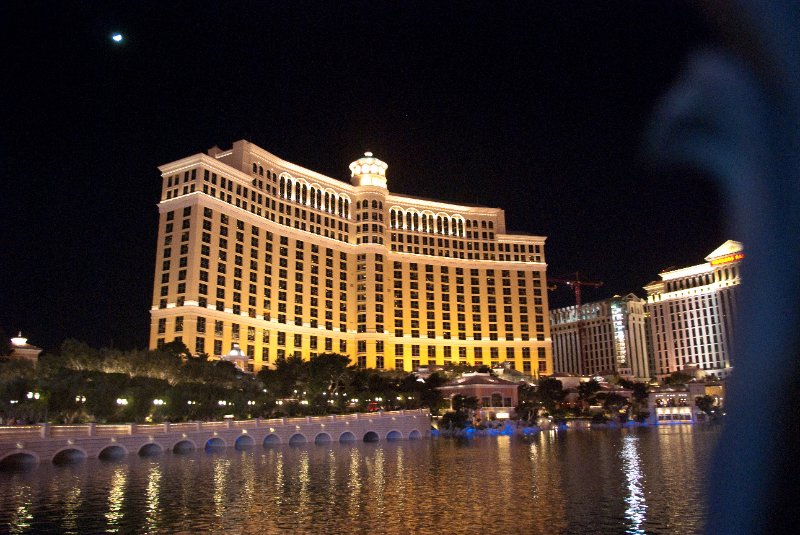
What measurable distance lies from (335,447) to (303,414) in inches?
893

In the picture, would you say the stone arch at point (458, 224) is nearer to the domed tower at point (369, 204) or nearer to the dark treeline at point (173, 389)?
the domed tower at point (369, 204)

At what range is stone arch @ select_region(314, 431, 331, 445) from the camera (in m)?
82.1

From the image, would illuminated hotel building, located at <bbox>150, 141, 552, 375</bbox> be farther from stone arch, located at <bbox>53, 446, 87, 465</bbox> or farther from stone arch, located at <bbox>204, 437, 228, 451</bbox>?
stone arch, located at <bbox>53, 446, 87, 465</bbox>

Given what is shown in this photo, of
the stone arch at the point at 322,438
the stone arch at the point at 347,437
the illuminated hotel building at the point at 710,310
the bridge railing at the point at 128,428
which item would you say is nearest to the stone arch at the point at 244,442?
the bridge railing at the point at 128,428

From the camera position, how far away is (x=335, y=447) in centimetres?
7325

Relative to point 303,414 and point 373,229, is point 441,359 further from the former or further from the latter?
point 303,414

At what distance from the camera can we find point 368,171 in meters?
162

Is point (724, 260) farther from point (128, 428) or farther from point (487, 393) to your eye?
point (128, 428)

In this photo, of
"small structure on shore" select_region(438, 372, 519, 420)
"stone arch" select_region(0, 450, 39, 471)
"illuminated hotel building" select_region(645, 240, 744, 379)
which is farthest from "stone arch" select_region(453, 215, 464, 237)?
"stone arch" select_region(0, 450, 39, 471)

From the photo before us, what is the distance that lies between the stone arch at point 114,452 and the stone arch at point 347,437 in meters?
32.3

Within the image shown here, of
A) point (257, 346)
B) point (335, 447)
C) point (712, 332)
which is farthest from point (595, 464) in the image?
point (712, 332)

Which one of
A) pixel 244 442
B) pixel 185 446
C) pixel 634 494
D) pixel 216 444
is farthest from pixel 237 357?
pixel 634 494

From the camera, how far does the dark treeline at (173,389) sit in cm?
6284

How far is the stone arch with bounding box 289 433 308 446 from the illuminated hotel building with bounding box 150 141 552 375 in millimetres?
41346
